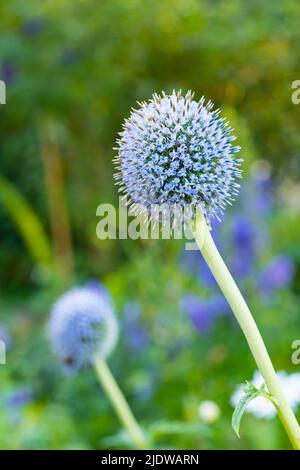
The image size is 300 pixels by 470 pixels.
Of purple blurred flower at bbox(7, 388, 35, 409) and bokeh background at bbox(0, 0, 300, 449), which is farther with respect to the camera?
bokeh background at bbox(0, 0, 300, 449)

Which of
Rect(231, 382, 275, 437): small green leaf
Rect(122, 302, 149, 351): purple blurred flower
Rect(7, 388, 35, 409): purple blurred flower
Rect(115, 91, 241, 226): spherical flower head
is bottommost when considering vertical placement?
Rect(231, 382, 275, 437): small green leaf

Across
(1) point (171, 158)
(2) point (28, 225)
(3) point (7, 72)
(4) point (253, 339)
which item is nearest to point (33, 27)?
(3) point (7, 72)

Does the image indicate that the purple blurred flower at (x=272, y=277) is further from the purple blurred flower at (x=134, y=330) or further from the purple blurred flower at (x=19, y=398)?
the purple blurred flower at (x=19, y=398)

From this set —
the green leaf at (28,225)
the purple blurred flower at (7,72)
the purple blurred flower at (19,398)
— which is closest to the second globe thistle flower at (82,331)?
the purple blurred flower at (19,398)

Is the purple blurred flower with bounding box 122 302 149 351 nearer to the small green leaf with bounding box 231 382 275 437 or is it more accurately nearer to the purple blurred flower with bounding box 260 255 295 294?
the purple blurred flower with bounding box 260 255 295 294

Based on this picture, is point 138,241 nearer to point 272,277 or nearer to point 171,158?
point 272,277

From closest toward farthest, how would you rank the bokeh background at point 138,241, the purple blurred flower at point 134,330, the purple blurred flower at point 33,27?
the bokeh background at point 138,241 < the purple blurred flower at point 134,330 < the purple blurred flower at point 33,27

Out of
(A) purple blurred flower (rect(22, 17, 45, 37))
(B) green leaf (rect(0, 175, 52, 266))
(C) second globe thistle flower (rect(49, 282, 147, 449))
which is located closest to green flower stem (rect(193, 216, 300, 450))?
(C) second globe thistle flower (rect(49, 282, 147, 449))
